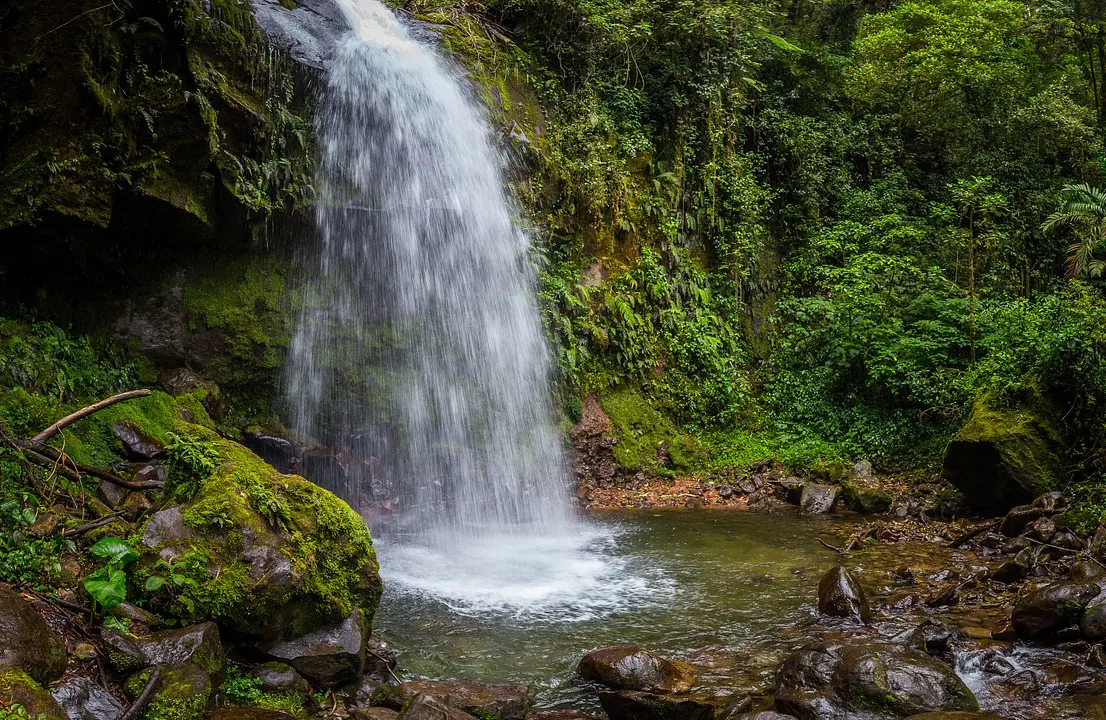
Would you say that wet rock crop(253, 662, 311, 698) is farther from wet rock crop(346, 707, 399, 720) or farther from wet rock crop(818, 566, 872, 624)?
wet rock crop(818, 566, 872, 624)

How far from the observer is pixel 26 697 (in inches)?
114

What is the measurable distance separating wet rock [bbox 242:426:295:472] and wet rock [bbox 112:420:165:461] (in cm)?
301

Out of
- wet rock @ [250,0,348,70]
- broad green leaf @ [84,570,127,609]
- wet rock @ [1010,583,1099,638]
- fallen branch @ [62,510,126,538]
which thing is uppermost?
wet rock @ [250,0,348,70]

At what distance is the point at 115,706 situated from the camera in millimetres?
3303

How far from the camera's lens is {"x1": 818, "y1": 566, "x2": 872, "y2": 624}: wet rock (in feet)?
19.0

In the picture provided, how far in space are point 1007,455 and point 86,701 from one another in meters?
9.49

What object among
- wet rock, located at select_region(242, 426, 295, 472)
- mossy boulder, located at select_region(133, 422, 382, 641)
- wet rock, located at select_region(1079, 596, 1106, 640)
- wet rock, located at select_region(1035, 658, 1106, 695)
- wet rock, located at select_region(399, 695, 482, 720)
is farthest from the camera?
wet rock, located at select_region(242, 426, 295, 472)

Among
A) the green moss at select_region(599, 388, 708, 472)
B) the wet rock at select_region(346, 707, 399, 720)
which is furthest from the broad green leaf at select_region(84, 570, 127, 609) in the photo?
the green moss at select_region(599, 388, 708, 472)

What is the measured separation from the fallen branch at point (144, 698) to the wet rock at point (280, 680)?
0.66m

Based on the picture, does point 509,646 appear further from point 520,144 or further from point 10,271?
point 520,144

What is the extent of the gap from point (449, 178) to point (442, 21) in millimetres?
4241

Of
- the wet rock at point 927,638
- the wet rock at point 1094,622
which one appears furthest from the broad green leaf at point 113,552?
the wet rock at point 1094,622

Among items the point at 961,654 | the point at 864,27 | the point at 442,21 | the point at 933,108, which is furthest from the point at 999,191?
the point at 961,654

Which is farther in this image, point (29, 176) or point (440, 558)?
point (440, 558)
